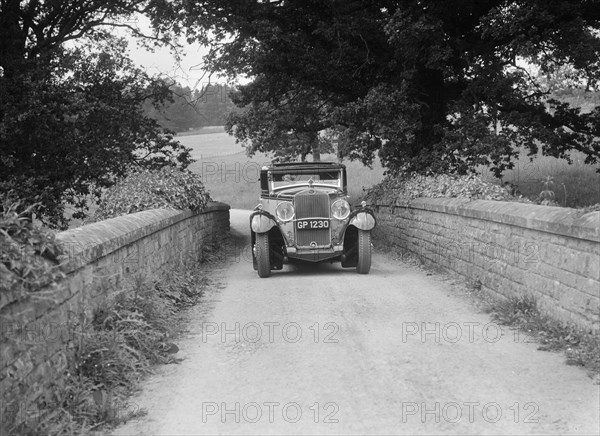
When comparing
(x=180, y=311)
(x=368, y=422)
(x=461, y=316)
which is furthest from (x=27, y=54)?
(x=368, y=422)

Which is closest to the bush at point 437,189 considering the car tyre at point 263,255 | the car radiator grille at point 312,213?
the car radiator grille at point 312,213

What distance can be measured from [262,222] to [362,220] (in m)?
1.62

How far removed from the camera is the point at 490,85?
12914 millimetres

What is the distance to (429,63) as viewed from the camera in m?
12.7

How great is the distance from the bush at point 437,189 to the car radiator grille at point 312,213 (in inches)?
88.7

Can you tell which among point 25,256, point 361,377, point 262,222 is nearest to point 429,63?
point 262,222

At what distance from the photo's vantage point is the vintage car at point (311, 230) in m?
9.98

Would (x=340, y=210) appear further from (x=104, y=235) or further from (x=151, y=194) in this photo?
(x=104, y=235)

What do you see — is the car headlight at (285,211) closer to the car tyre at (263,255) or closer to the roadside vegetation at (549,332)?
the car tyre at (263,255)

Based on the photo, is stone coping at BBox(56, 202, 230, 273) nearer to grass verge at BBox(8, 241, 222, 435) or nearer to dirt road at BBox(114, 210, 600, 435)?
grass verge at BBox(8, 241, 222, 435)

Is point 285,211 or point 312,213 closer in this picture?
point 312,213

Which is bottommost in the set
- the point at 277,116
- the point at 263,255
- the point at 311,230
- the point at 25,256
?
the point at 263,255

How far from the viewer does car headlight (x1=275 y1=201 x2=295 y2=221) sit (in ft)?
33.6

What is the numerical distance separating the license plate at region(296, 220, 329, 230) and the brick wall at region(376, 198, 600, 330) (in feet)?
6.15
